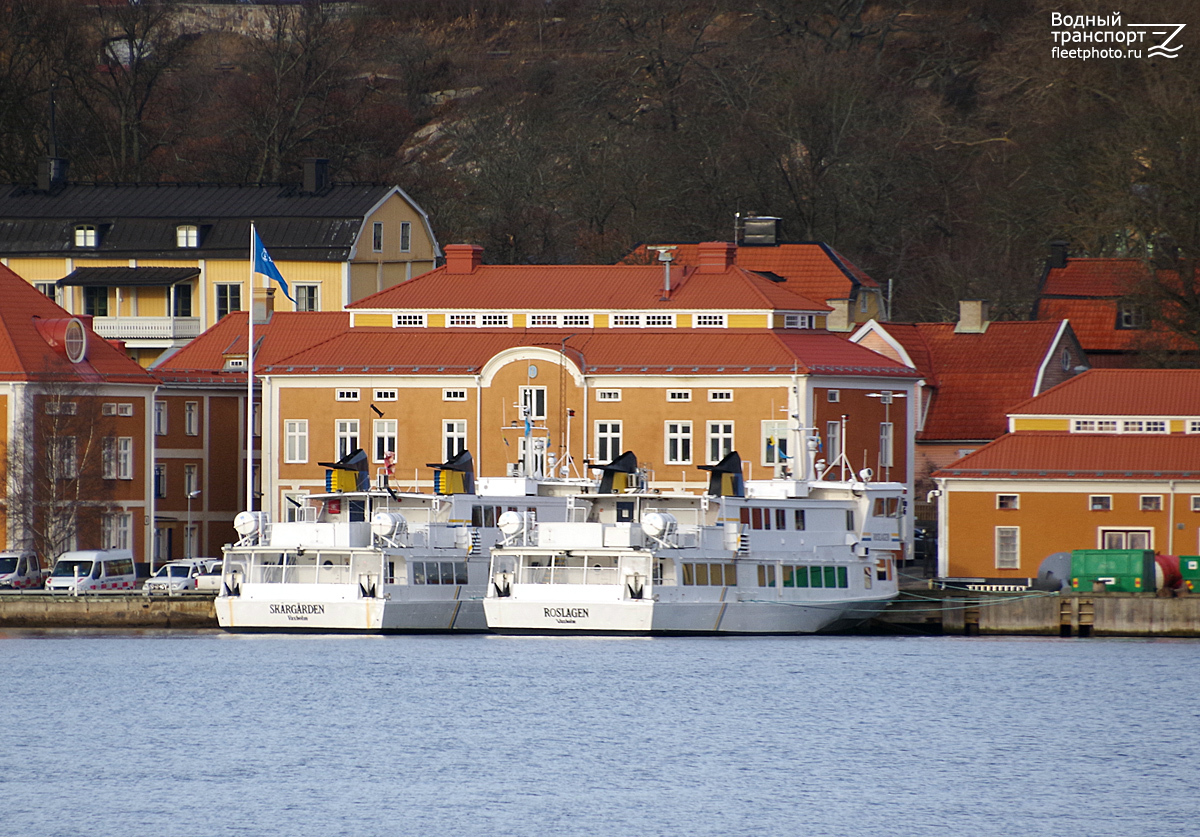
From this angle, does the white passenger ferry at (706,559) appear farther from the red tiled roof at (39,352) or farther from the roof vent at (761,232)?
the roof vent at (761,232)

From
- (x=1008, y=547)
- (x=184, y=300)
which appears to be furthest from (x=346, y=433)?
(x=1008, y=547)

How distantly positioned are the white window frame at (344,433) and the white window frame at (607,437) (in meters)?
7.79

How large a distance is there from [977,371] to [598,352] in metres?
15.6

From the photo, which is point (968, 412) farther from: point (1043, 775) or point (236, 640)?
point (1043, 775)

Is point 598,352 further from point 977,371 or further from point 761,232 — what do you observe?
point 761,232

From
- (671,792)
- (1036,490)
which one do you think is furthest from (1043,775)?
(1036,490)

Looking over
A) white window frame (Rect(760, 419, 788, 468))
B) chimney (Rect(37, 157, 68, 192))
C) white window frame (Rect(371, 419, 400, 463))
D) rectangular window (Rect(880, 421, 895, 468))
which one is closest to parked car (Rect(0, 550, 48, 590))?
white window frame (Rect(371, 419, 400, 463))

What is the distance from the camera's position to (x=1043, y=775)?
46.3 metres

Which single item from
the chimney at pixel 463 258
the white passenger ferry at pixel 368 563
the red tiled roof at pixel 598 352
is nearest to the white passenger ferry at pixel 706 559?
the white passenger ferry at pixel 368 563

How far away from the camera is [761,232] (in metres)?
94.6

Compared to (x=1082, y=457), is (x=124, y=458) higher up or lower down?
higher up

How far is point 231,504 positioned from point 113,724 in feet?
109

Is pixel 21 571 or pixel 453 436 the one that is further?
pixel 453 436

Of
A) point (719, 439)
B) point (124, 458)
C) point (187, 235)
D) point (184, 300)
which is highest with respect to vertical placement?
point (187, 235)
